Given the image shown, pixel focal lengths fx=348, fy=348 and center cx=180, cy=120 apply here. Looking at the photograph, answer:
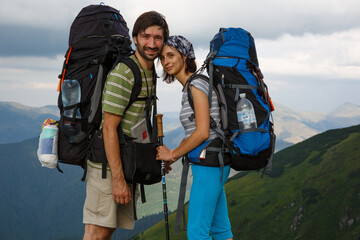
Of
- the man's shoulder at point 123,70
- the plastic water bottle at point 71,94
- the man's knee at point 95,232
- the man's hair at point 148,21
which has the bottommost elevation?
the man's knee at point 95,232

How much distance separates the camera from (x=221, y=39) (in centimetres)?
627

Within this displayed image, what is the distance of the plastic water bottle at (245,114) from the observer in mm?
5758

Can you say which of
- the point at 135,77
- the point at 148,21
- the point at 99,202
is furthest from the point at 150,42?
the point at 99,202

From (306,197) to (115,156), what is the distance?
104795 mm

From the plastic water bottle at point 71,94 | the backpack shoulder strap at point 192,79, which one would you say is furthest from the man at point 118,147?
the backpack shoulder strap at point 192,79

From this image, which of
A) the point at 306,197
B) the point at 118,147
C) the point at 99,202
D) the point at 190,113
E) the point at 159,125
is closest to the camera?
the point at 190,113

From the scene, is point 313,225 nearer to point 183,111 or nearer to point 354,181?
point 354,181

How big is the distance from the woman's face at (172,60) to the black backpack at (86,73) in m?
0.53

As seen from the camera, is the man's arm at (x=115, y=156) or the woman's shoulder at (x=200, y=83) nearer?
the woman's shoulder at (x=200, y=83)

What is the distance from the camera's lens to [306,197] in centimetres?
10119

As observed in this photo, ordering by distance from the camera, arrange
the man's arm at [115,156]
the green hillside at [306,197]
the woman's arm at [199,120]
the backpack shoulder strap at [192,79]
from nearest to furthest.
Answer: the woman's arm at [199,120], the backpack shoulder strap at [192,79], the man's arm at [115,156], the green hillside at [306,197]

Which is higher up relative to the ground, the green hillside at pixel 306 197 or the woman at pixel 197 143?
the woman at pixel 197 143

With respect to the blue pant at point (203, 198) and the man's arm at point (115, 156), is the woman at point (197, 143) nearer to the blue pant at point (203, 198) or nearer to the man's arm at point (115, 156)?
the blue pant at point (203, 198)

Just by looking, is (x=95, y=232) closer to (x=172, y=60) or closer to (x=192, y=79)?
(x=192, y=79)
